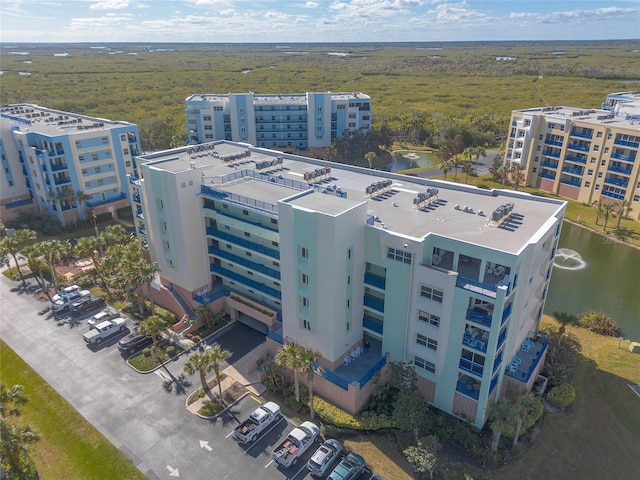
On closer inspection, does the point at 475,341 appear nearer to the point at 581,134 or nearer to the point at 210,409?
the point at 210,409

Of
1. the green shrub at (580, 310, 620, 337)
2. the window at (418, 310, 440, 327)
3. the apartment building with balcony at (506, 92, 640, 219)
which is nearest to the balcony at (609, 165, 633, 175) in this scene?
the apartment building with balcony at (506, 92, 640, 219)

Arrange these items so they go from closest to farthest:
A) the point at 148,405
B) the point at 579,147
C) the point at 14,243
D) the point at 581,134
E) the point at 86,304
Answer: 1. the point at 148,405
2. the point at 86,304
3. the point at 14,243
4. the point at 581,134
5. the point at 579,147

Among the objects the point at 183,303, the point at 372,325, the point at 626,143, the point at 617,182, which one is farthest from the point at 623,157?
the point at 183,303

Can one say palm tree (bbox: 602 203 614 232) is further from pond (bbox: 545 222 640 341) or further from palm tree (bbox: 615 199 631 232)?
pond (bbox: 545 222 640 341)

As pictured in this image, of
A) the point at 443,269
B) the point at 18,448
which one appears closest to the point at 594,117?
the point at 443,269

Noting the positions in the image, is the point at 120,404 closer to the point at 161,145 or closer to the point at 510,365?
the point at 510,365

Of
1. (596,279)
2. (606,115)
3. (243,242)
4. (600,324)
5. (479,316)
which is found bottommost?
(596,279)
